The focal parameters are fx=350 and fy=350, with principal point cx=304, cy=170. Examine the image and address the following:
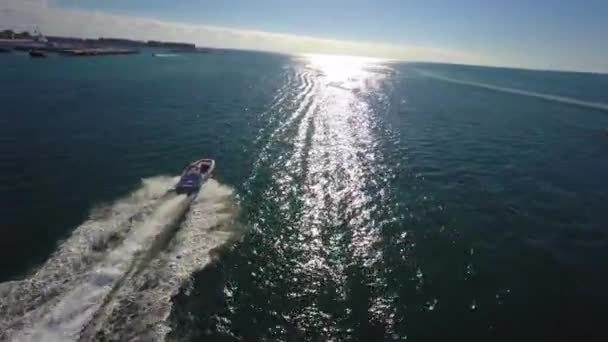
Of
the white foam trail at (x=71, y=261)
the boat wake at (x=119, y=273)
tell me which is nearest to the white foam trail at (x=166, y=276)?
the boat wake at (x=119, y=273)

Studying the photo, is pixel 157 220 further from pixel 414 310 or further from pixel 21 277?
pixel 414 310

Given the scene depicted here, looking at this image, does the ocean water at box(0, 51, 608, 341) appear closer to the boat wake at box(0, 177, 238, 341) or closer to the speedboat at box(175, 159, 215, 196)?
the boat wake at box(0, 177, 238, 341)

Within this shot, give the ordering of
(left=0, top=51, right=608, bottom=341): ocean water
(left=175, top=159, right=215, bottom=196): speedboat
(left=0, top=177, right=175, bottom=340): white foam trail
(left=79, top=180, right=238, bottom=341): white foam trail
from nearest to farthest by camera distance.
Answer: (left=79, top=180, right=238, bottom=341): white foam trail
(left=0, top=177, right=175, bottom=340): white foam trail
(left=0, top=51, right=608, bottom=341): ocean water
(left=175, top=159, right=215, bottom=196): speedboat

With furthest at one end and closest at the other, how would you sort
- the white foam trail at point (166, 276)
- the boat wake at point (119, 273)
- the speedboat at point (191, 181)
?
the speedboat at point (191, 181), the white foam trail at point (166, 276), the boat wake at point (119, 273)

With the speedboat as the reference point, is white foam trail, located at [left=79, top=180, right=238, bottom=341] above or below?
below

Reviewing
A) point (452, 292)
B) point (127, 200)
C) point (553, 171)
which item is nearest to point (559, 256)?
point (452, 292)

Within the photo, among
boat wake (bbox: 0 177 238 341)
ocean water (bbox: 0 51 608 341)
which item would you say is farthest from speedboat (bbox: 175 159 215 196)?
boat wake (bbox: 0 177 238 341)

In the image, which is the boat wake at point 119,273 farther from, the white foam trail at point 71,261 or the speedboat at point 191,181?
the speedboat at point 191,181
